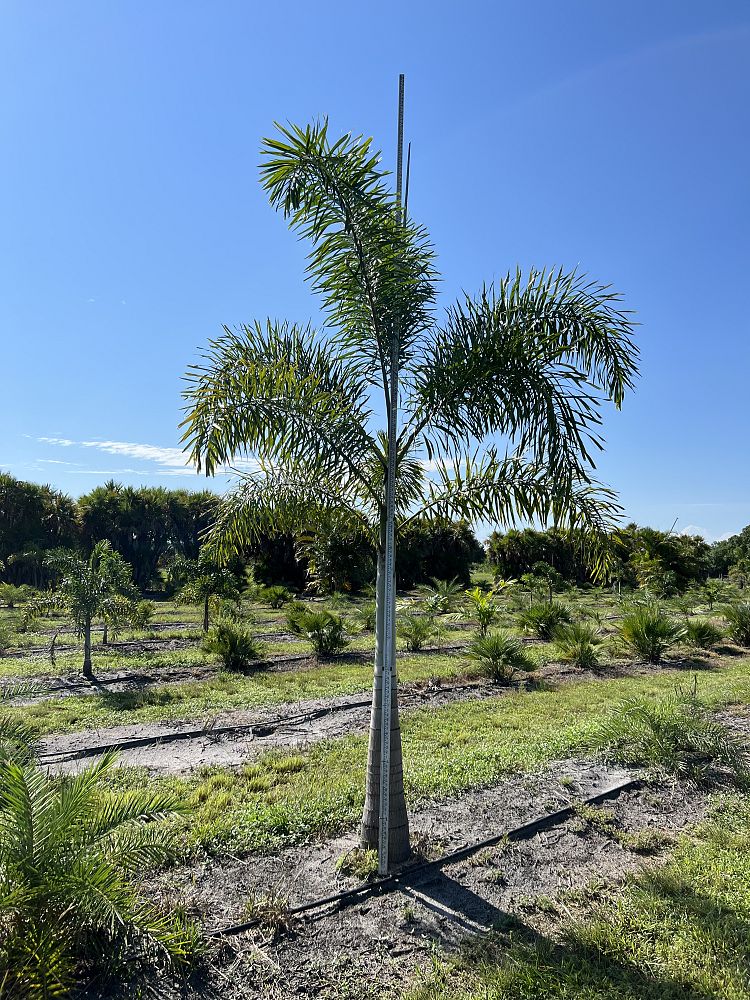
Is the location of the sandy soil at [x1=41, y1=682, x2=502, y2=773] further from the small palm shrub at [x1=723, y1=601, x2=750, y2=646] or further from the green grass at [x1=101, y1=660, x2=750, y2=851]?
the small palm shrub at [x1=723, y1=601, x2=750, y2=646]

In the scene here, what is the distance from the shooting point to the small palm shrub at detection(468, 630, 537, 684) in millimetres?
11828

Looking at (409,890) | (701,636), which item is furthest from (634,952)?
(701,636)

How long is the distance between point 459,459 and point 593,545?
1.31 metres

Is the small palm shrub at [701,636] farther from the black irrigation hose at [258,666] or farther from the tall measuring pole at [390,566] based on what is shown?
the tall measuring pole at [390,566]

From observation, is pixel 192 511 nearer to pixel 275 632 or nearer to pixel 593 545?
pixel 275 632

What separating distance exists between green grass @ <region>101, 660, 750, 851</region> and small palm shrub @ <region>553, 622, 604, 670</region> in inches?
106

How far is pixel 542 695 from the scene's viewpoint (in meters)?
10.4

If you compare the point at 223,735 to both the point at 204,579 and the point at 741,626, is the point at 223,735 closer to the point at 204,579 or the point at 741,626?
the point at 204,579

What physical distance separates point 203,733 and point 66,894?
5.05 meters

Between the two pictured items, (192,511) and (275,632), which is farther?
(192,511)

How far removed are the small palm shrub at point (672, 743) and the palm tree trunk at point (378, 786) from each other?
3425 mm

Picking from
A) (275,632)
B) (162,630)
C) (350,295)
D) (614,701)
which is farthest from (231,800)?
(162,630)

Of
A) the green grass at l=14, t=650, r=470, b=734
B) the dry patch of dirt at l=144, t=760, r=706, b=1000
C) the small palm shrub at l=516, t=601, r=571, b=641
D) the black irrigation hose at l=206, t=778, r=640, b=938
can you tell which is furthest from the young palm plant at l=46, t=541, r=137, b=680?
the small palm shrub at l=516, t=601, r=571, b=641

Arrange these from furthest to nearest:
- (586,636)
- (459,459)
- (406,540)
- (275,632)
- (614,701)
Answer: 1. (275,632)
2. (586,636)
3. (614,701)
4. (406,540)
5. (459,459)
